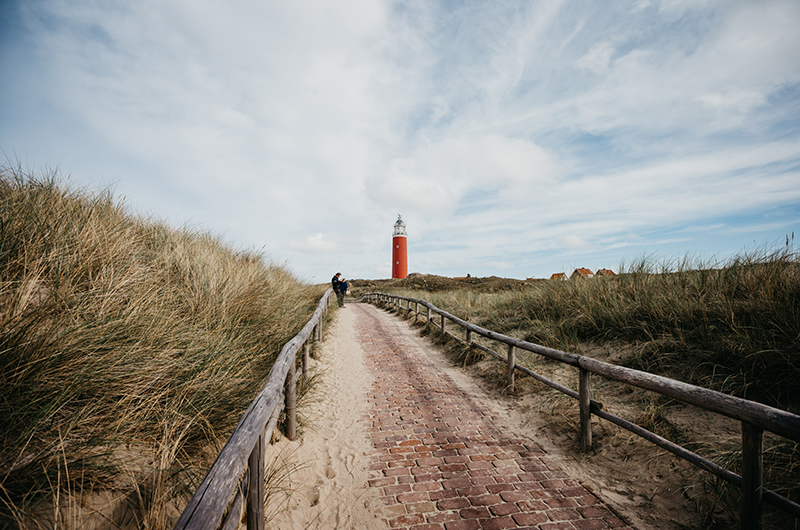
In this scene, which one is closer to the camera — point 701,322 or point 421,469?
point 421,469

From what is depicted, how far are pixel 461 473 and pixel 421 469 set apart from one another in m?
0.43

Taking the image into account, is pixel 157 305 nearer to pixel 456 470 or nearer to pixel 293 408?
pixel 293 408

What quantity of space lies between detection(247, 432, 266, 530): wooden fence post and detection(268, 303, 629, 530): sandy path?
1.51 ft

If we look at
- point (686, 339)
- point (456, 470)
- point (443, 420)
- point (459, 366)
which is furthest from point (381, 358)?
point (686, 339)

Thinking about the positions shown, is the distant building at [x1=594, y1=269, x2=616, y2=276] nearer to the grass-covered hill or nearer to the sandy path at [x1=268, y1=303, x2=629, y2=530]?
the grass-covered hill

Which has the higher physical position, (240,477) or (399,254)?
(399,254)

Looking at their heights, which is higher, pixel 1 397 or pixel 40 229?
pixel 40 229

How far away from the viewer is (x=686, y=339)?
4.68 meters

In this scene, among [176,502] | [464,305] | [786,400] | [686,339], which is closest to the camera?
[176,502]

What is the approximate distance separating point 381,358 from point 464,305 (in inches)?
190

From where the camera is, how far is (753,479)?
2273 millimetres

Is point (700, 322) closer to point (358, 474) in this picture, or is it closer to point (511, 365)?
point (511, 365)

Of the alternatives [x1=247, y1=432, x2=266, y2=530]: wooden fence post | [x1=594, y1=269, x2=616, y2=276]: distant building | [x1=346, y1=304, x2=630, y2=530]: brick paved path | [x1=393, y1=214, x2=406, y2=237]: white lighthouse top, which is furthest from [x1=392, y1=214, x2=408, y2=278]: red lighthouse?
[x1=247, y1=432, x2=266, y2=530]: wooden fence post

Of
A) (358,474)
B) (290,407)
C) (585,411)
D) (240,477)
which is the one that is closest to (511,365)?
(585,411)
